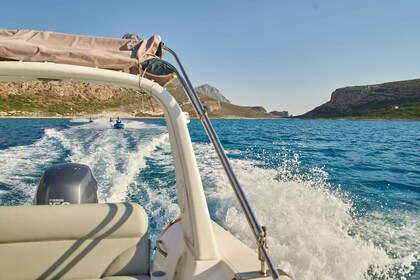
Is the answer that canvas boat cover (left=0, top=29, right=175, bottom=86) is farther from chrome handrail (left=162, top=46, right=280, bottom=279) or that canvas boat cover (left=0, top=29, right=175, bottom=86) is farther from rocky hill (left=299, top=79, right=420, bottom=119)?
rocky hill (left=299, top=79, right=420, bottom=119)

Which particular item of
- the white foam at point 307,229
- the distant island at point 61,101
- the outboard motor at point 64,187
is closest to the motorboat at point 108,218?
the outboard motor at point 64,187

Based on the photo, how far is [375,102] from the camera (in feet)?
394

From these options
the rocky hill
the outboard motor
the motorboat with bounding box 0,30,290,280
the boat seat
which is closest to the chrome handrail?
the motorboat with bounding box 0,30,290,280

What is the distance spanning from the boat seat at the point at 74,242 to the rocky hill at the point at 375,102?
111 m

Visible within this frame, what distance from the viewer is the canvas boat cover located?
2400mm

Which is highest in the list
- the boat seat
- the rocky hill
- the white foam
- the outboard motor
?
the rocky hill

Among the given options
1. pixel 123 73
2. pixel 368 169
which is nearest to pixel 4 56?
pixel 123 73

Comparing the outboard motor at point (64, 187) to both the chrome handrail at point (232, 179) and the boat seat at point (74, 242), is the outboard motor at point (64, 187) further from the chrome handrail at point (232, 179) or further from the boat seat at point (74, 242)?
the chrome handrail at point (232, 179)

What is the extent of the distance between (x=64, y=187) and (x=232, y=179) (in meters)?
2.08

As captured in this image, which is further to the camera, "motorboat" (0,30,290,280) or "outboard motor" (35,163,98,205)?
"outboard motor" (35,163,98,205)

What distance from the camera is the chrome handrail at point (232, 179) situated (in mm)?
1628

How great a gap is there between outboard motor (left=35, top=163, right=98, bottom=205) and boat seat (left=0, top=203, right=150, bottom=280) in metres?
0.70

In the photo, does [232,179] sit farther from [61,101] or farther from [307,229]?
[61,101]

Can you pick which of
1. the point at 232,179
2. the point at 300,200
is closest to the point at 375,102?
the point at 300,200
